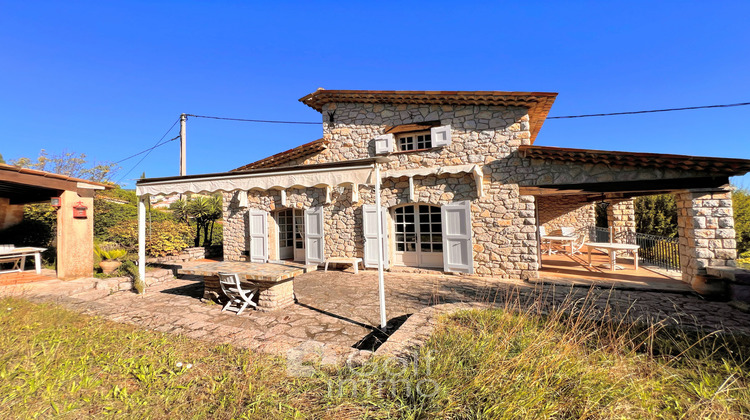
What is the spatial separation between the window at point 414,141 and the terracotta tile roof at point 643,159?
236 cm

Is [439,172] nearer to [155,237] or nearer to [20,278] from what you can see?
[155,237]

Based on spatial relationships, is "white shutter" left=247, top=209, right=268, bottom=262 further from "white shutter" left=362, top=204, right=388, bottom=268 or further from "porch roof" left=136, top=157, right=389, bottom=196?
"porch roof" left=136, top=157, right=389, bottom=196

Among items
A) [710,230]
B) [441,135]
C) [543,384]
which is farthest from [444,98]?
[543,384]

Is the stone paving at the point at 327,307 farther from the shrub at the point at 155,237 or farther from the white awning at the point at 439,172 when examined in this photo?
the shrub at the point at 155,237

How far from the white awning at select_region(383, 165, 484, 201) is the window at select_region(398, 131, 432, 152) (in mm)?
775

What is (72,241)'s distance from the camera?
6.43m

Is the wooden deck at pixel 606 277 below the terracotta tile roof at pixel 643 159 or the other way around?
below

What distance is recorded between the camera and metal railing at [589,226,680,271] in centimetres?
747

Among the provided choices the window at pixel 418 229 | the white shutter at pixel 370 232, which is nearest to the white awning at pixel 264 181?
the white shutter at pixel 370 232

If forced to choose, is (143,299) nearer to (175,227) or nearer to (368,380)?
(368,380)

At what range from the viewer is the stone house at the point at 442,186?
5.28 meters

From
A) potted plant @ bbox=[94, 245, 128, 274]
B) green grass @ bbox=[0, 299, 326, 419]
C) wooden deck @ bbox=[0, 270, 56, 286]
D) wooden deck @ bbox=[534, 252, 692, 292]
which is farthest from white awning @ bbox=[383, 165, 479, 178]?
wooden deck @ bbox=[0, 270, 56, 286]

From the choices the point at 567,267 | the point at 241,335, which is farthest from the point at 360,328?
the point at 567,267

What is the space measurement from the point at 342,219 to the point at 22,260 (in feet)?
25.5
